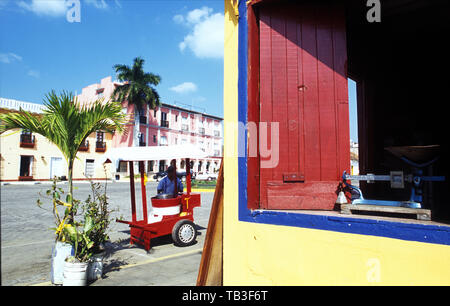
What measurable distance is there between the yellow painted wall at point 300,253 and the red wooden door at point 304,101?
305 mm

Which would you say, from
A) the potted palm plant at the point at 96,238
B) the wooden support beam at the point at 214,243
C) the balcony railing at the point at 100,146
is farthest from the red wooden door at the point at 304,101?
the balcony railing at the point at 100,146

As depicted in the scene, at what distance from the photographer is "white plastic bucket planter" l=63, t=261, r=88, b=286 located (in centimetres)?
393

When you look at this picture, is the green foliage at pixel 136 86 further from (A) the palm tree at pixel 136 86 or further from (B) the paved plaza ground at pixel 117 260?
(B) the paved plaza ground at pixel 117 260

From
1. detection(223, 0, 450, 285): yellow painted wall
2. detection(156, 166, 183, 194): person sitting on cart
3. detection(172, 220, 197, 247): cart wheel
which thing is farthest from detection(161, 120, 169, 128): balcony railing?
detection(223, 0, 450, 285): yellow painted wall

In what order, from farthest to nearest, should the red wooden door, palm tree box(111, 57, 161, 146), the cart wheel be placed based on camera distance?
palm tree box(111, 57, 161, 146), the cart wheel, the red wooden door

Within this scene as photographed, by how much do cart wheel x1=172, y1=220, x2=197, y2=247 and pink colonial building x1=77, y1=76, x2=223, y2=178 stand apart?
2641 centimetres

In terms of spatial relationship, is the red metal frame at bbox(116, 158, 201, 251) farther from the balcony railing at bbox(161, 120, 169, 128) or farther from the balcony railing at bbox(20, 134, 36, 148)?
the balcony railing at bbox(161, 120, 169, 128)

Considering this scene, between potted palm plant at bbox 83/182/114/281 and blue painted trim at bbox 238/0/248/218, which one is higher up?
blue painted trim at bbox 238/0/248/218

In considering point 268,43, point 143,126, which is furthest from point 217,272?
point 143,126

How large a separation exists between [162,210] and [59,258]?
2.47m

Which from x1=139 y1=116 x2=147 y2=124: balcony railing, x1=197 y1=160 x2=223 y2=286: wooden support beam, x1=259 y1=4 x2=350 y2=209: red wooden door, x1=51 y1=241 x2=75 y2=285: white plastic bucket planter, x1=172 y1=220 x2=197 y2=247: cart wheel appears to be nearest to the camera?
x1=259 y1=4 x2=350 y2=209: red wooden door

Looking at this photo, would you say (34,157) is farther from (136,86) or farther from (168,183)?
(168,183)

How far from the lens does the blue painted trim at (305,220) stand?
6.93 feet

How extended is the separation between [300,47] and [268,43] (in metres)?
0.33
